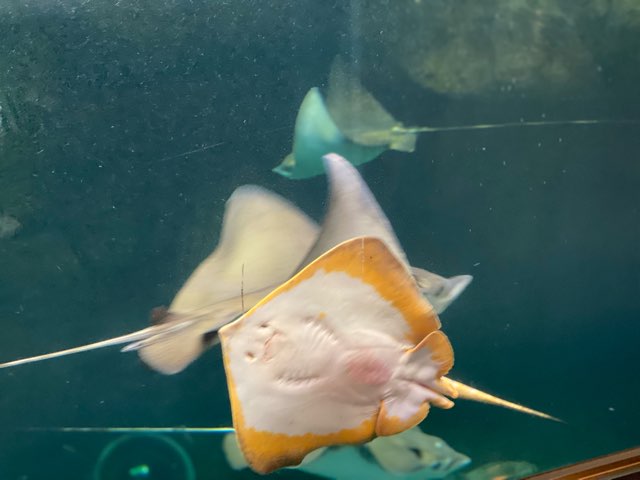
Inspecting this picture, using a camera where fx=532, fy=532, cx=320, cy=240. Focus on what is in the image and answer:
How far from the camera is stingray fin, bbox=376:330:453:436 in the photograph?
3.08 feet

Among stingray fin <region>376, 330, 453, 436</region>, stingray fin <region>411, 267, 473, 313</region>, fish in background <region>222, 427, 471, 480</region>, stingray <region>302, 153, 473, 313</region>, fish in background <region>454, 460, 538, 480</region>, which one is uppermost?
stingray <region>302, 153, 473, 313</region>

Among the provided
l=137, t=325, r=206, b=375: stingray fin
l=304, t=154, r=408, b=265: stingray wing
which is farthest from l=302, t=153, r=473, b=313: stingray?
l=137, t=325, r=206, b=375: stingray fin

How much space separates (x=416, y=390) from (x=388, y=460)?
1.55ft

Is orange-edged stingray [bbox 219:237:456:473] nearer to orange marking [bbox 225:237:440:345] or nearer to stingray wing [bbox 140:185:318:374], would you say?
orange marking [bbox 225:237:440:345]

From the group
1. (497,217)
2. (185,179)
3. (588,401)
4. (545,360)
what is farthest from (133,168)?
(588,401)

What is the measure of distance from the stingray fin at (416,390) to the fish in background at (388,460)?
0.36m

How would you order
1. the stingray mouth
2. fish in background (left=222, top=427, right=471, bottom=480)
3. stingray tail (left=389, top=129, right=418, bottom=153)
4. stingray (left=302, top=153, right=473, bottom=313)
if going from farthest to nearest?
stingray tail (left=389, top=129, right=418, bottom=153) → fish in background (left=222, top=427, right=471, bottom=480) → stingray (left=302, top=153, right=473, bottom=313) → the stingray mouth

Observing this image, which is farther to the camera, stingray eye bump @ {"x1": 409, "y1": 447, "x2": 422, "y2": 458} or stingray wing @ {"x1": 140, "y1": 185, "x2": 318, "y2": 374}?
stingray eye bump @ {"x1": 409, "y1": 447, "x2": 422, "y2": 458}

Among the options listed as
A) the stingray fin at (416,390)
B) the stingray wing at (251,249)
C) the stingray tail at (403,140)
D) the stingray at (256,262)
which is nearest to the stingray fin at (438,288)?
the stingray at (256,262)

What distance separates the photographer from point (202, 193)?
5.09 ft

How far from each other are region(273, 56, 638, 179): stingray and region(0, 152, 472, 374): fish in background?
349 mm

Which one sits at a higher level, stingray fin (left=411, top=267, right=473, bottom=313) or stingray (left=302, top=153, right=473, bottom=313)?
stingray (left=302, top=153, right=473, bottom=313)

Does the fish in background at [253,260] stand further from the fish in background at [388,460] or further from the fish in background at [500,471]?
the fish in background at [500,471]

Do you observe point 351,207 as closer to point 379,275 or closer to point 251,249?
point 379,275
